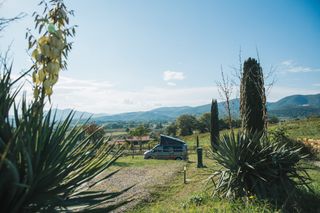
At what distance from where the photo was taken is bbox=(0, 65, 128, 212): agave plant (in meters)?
1.84

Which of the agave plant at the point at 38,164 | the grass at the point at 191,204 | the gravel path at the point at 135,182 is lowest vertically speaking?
the gravel path at the point at 135,182

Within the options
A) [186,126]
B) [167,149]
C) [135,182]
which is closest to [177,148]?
[167,149]

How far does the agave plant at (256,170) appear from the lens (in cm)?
703

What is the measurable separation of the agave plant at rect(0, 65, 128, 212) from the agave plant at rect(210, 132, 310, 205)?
204 inches

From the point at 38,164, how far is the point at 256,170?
6.12 metres

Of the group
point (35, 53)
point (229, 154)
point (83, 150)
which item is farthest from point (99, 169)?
point (229, 154)

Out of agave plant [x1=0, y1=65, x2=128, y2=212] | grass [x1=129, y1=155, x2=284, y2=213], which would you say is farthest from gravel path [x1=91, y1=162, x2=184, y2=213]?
agave plant [x1=0, y1=65, x2=128, y2=212]

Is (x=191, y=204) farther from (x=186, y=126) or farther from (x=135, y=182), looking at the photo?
(x=186, y=126)

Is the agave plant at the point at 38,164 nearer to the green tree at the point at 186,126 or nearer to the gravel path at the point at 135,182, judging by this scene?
the gravel path at the point at 135,182

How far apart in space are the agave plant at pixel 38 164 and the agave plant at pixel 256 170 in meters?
5.17

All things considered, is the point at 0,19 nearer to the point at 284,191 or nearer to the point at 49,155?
the point at 49,155

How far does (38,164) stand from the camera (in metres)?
2.21

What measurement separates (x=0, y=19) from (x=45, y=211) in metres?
5.30

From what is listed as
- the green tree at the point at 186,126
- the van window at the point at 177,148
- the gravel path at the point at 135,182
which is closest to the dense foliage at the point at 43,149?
the gravel path at the point at 135,182
